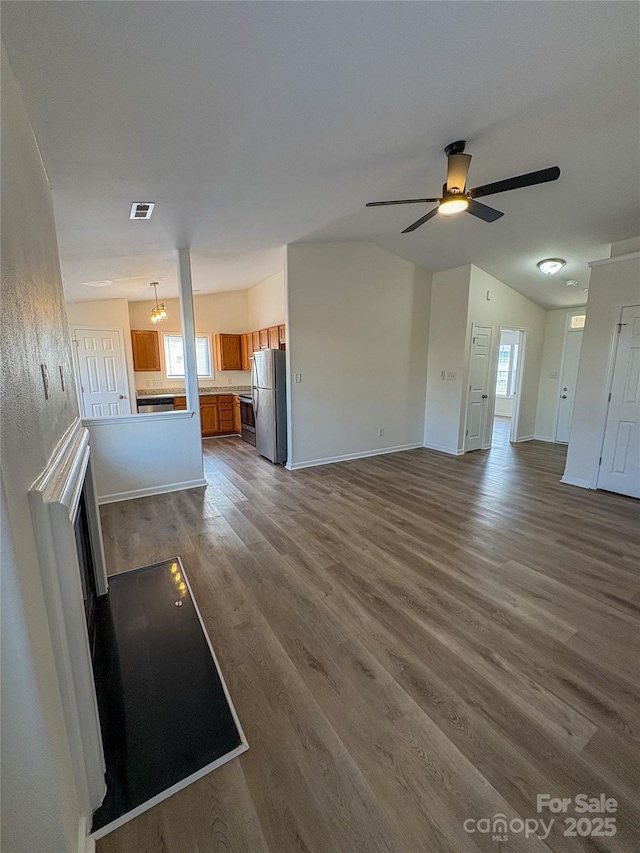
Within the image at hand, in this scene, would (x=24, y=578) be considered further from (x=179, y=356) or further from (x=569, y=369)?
(x=569, y=369)

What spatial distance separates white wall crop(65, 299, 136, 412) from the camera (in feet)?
18.6

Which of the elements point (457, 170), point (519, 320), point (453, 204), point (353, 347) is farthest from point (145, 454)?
point (519, 320)

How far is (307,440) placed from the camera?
4980 mm

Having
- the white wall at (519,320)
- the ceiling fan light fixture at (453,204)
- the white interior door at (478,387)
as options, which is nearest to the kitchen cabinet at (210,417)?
the white interior door at (478,387)

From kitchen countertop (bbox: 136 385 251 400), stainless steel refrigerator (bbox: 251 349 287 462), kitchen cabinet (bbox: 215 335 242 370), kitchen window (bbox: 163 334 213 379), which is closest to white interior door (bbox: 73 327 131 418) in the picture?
kitchen countertop (bbox: 136 385 251 400)

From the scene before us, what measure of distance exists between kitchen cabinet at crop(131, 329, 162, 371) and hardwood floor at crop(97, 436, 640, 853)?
3515mm

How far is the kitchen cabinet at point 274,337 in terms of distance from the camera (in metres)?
5.62

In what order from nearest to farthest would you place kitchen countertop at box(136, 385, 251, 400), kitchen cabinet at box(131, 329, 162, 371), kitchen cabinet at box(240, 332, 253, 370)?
kitchen cabinet at box(131, 329, 162, 371) → kitchen countertop at box(136, 385, 251, 400) → kitchen cabinet at box(240, 332, 253, 370)

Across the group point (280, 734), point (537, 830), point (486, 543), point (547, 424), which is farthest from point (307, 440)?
point (547, 424)

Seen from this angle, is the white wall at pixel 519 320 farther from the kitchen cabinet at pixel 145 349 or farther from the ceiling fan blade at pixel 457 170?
the kitchen cabinet at pixel 145 349

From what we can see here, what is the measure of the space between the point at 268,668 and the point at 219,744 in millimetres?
379

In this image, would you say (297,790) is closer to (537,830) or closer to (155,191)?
(537,830)

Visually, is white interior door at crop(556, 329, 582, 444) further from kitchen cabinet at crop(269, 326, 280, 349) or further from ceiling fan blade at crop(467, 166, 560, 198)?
kitchen cabinet at crop(269, 326, 280, 349)

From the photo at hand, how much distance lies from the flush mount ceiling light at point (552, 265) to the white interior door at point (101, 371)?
657 centimetres
